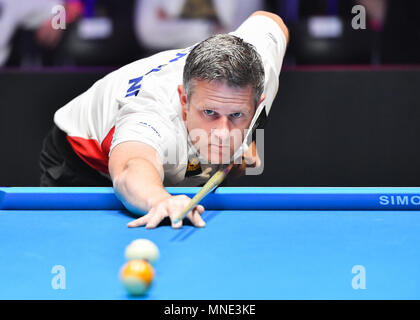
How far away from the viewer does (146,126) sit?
225 centimetres

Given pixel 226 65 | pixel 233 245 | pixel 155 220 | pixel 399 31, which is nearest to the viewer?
pixel 233 245

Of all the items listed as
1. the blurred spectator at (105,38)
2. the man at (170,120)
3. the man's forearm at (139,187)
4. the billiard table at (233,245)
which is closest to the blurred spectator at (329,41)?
the blurred spectator at (105,38)

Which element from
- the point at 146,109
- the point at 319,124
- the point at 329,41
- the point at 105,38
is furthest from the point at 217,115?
the point at 105,38

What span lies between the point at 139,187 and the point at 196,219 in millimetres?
224

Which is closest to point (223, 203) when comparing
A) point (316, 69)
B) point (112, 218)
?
point (112, 218)

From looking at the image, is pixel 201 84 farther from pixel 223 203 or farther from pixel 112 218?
pixel 112 218

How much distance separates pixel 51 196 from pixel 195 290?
0.96 metres

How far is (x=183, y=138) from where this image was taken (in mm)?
2371

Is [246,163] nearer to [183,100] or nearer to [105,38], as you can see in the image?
[183,100]

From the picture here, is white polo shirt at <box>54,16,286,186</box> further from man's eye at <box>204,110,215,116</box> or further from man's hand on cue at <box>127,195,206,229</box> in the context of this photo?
man's hand on cue at <box>127,195,206,229</box>

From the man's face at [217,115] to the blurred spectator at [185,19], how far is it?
119 inches

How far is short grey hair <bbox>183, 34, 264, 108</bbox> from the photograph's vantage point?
2.22 m

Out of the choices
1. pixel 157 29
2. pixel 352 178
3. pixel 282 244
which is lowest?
pixel 282 244

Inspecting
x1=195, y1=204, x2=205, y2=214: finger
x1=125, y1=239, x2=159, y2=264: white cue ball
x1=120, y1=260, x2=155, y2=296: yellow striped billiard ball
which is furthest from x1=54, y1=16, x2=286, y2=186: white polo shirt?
x1=120, y1=260, x2=155, y2=296: yellow striped billiard ball
